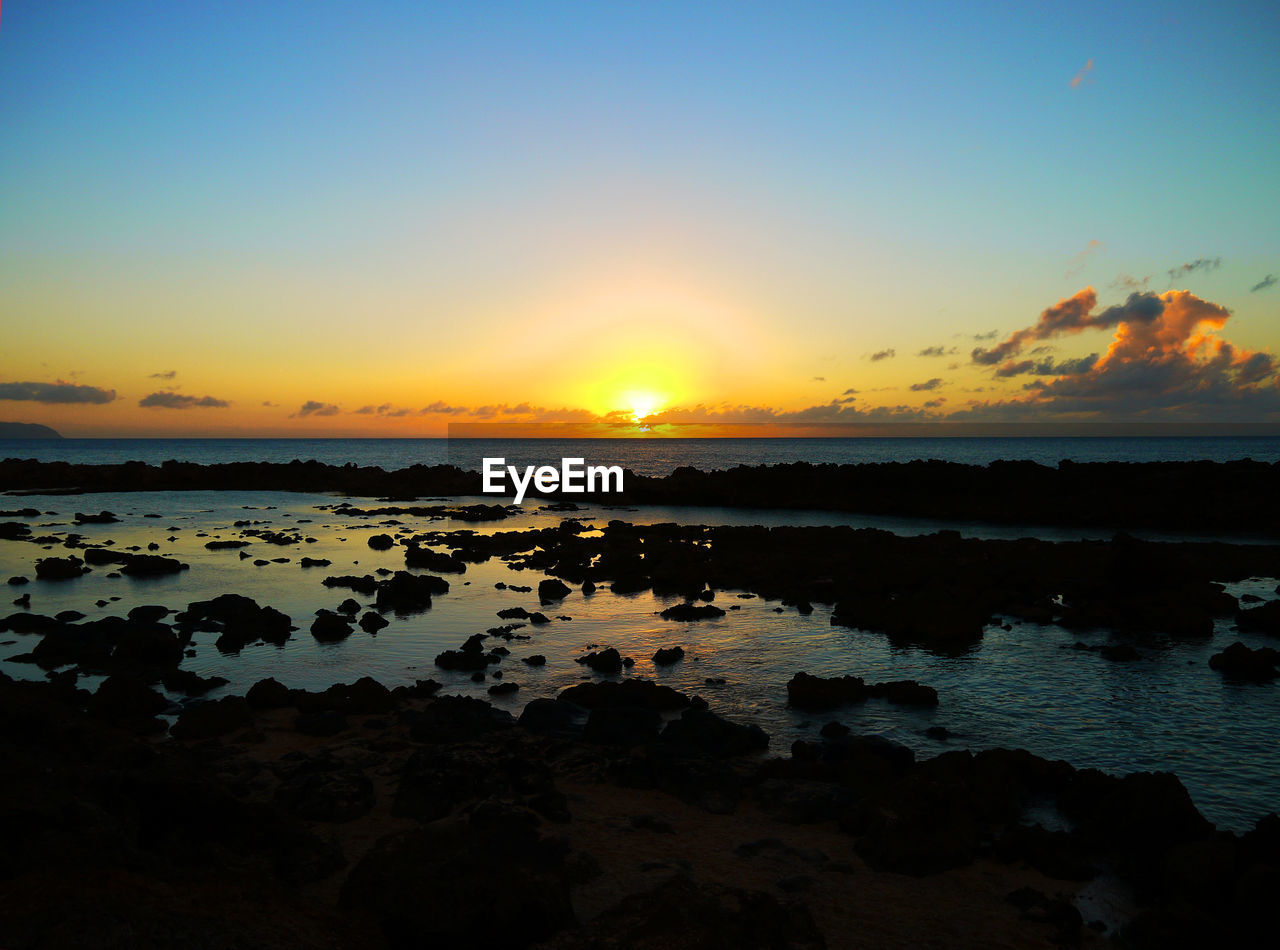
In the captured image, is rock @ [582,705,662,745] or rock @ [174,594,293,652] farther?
rock @ [174,594,293,652]

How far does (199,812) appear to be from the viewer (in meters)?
9.35

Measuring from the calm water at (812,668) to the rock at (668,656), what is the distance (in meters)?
0.36

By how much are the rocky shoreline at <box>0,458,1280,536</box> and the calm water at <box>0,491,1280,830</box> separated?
22037 millimetres

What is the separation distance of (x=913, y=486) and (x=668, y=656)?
49.1m

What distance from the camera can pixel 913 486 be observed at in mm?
65250

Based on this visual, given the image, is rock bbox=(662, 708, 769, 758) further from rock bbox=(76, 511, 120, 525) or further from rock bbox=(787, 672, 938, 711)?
rock bbox=(76, 511, 120, 525)

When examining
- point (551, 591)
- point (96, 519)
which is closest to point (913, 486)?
point (551, 591)

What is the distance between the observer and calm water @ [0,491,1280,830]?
51.5 feet

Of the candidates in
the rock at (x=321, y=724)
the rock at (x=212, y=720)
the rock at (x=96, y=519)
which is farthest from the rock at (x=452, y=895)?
the rock at (x=96, y=519)

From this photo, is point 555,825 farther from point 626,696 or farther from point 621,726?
point 626,696

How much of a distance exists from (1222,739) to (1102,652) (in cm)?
661

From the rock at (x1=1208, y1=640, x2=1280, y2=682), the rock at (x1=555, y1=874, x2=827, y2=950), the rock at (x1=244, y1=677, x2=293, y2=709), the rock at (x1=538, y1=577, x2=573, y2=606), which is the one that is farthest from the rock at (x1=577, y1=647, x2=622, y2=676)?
the rock at (x1=1208, y1=640, x2=1280, y2=682)

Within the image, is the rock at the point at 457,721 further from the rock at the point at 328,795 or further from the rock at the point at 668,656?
the rock at the point at 668,656

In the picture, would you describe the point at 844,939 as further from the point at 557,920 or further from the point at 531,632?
the point at 531,632
